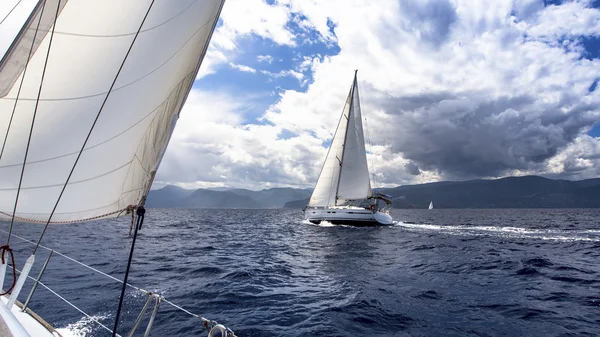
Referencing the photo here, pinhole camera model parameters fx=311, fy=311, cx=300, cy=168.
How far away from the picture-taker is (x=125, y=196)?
12.2 feet

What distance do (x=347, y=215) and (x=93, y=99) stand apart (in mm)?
31073

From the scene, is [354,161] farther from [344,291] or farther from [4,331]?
[4,331]

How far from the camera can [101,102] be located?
3.28m

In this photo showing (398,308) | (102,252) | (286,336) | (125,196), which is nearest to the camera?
(125,196)

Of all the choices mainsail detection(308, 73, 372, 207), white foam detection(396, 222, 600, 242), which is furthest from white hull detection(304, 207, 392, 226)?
white foam detection(396, 222, 600, 242)

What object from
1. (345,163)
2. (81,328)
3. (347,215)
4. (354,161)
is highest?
(354,161)

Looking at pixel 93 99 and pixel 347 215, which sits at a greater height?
pixel 93 99

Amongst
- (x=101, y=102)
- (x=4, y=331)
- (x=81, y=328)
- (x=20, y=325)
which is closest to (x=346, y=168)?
(x=81, y=328)

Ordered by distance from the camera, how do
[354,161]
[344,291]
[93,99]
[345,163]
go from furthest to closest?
1. [354,161]
2. [345,163]
3. [344,291]
4. [93,99]

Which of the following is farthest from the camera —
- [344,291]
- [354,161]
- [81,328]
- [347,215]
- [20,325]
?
[354,161]

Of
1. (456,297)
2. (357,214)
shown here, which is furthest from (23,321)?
(357,214)

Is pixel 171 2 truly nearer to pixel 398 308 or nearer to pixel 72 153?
pixel 72 153

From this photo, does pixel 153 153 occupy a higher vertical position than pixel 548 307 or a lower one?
higher

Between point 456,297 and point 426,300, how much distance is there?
106 cm
